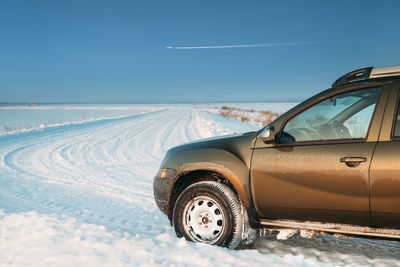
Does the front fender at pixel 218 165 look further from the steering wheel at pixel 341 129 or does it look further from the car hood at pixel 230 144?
the steering wheel at pixel 341 129

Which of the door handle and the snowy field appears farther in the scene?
the snowy field

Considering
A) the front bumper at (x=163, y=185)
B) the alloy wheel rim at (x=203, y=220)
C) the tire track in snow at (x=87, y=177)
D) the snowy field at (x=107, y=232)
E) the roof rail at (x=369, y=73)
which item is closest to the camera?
the roof rail at (x=369, y=73)

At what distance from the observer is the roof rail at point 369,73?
10.5 ft

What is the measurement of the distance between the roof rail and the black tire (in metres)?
1.67

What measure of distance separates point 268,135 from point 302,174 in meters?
0.49

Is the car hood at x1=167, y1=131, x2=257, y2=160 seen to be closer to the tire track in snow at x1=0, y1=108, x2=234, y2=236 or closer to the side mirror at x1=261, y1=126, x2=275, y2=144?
the side mirror at x1=261, y1=126, x2=275, y2=144

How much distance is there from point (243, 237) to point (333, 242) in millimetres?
1272

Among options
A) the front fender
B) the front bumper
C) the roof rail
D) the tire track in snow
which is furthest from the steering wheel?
the tire track in snow

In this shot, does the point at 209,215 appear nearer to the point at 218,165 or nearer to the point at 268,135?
the point at 218,165

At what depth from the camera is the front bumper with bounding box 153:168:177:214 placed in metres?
4.00

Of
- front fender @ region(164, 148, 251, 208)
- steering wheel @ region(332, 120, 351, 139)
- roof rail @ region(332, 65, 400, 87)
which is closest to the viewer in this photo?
roof rail @ region(332, 65, 400, 87)

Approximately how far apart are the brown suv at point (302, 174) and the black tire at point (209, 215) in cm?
1

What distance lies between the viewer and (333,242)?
13.5ft

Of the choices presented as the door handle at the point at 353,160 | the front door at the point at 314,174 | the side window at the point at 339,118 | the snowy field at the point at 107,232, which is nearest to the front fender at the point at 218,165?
the front door at the point at 314,174
